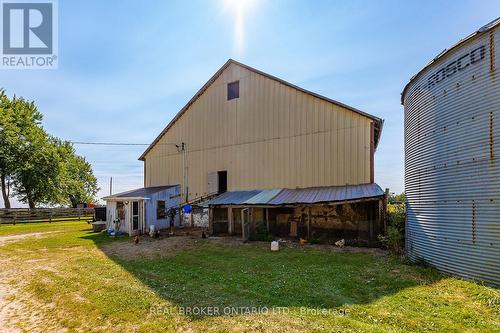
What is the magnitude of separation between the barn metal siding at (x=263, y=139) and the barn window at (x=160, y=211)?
2292 millimetres

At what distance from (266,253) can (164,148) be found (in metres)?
14.8

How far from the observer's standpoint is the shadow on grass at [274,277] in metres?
6.31

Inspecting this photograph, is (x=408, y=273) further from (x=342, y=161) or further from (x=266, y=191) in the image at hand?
(x=266, y=191)

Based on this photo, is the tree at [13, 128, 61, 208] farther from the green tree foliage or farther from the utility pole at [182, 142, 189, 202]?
the utility pole at [182, 142, 189, 202]

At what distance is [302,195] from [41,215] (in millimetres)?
26895

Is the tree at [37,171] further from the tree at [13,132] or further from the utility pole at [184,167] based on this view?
the utility pole at [184,167]

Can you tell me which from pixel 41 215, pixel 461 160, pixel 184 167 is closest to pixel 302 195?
pixel 461 160

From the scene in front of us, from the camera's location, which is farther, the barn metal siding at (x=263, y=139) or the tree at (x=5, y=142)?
the tree at (x=5, y=142)

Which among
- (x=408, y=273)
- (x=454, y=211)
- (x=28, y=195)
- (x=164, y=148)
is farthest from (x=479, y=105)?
(x=28, y=195)

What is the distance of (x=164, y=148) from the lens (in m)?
22.8

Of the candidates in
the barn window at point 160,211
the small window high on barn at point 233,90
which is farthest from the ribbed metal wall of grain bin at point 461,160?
the barn window at point 160,211

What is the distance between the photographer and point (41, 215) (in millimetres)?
26984

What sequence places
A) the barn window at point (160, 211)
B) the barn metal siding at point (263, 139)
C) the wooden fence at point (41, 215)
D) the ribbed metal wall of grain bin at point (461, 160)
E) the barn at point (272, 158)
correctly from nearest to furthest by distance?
1. the ribbed metal wall of grain bin at point (461, 160)
2. the barn at point (272, 158)
3. the barn metal siding at point (263, 139)
4. the barn window at point (160, 211)
5. the wooden fence at point (41, 215)

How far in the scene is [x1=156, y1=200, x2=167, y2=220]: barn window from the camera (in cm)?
1877
